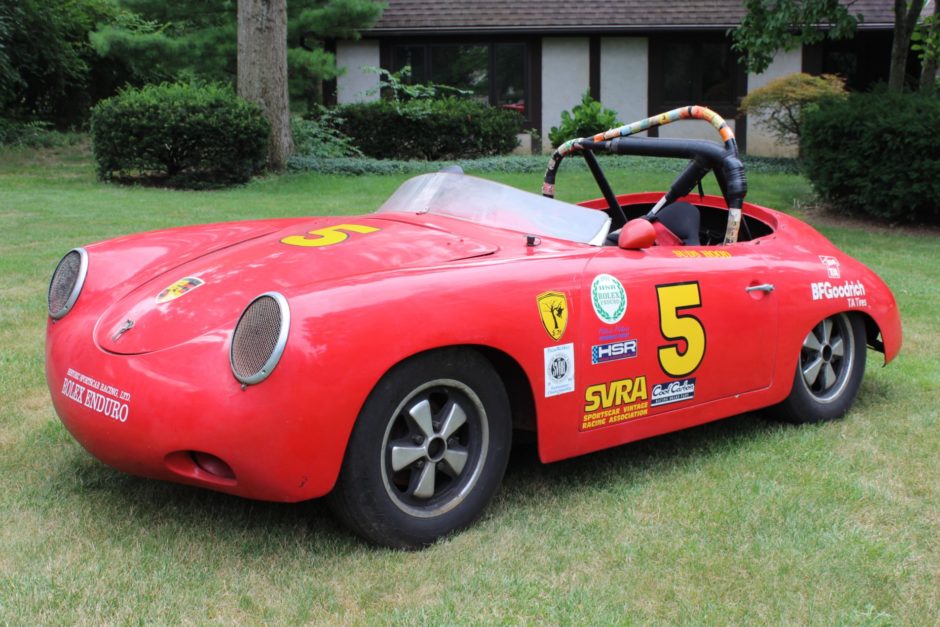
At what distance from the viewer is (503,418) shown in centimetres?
336

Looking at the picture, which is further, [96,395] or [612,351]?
[612,351]

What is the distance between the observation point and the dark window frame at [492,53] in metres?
21.0

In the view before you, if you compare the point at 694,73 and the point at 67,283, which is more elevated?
the point at 694,73

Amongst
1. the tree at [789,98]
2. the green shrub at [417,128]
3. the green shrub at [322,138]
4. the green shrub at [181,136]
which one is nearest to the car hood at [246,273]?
the green shrub at [181,136]

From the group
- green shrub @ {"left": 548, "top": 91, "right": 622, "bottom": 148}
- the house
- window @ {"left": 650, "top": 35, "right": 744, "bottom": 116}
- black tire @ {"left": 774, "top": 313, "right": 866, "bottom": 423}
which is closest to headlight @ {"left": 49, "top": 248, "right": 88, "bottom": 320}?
black tire @ {"left": 774, "top": 313, "right": 866, "bottom": 423}

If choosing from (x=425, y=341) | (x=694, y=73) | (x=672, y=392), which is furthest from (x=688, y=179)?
(x=694, y=73)

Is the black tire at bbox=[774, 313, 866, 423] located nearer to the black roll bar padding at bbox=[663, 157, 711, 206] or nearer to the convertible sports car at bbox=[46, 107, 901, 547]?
the convertible sports car at bbox=[46, 107, 901, 547]

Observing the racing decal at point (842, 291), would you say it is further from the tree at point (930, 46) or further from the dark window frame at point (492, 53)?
the dark window frame at point (492, 53)

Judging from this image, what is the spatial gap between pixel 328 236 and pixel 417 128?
15.0 metres

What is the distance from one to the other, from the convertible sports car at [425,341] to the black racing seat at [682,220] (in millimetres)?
11

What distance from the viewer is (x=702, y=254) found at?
414 cm

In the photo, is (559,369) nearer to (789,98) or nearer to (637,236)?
(637,236)

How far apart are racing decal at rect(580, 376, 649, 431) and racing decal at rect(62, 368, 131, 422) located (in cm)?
158

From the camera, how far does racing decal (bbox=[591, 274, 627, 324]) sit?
357 centimetres
